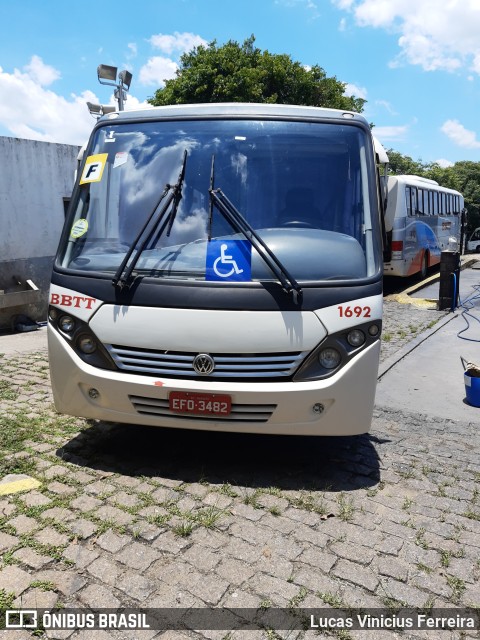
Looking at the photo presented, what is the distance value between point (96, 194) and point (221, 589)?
2.97 m

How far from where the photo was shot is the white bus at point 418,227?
15484mm

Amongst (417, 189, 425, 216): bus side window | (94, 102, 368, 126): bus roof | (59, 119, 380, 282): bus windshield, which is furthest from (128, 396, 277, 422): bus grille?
(417, 189, 425, 216): bus side window

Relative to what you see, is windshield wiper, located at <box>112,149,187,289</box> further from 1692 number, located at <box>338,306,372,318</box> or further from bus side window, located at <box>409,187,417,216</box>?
bus side window, located at <box>409,187,417,216</box>

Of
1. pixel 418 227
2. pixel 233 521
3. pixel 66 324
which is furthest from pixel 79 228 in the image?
pixel 418 227

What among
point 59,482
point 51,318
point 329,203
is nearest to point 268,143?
point 329,203

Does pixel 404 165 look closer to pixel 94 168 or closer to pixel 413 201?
pixel 413 201

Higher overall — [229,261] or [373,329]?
[229,261]

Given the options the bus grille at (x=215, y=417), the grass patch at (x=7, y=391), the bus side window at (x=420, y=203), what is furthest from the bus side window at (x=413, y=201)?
the bus grille at (x=215, y=417)

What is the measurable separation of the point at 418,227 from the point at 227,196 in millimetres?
14629

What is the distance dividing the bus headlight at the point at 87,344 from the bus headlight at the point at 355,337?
5.79ft

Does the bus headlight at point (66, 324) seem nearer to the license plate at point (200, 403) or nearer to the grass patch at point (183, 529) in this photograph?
the license plate at point (200, 403)

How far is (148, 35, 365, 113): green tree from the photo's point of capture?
987 inches

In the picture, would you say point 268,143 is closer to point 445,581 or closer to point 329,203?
point 329,203

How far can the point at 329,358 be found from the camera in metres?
3.78
